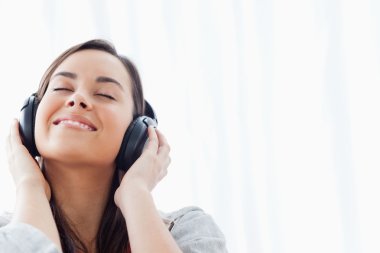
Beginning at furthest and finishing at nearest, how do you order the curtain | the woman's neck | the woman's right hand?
the curtain → the woman's neck → the woman's right hand

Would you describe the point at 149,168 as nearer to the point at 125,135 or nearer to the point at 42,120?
the point at 125,135

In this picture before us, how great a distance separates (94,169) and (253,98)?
1.83 ft

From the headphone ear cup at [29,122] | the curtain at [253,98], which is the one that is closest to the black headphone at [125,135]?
the headphone ear cup at [29,122]

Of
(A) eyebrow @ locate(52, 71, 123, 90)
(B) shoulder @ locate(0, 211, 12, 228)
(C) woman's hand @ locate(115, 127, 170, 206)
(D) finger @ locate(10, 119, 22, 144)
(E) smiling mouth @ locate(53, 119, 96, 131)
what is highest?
(A) eyebrow @ locate(52, 71, 123, 90)

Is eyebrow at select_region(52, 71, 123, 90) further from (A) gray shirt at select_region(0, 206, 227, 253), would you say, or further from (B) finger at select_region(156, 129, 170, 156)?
(A) gray shirt at select_region(0, 206, 227, 253)

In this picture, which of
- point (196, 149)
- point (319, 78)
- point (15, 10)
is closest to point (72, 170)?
point (196, 149)

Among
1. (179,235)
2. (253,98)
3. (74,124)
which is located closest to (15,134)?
(74,124)

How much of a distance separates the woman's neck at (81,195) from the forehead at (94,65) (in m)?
0.22

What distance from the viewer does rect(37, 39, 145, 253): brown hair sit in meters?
1.24

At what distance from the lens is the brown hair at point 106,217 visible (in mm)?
1238

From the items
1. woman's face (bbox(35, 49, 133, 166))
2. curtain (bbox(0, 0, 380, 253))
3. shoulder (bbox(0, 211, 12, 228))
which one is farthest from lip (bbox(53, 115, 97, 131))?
curtain (bbox(0, 0, 380, 253))

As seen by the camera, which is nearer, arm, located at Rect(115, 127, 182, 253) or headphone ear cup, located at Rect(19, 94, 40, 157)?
arm, located at Rect(115, 127, 182, 253)

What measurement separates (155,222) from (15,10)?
0.82 m

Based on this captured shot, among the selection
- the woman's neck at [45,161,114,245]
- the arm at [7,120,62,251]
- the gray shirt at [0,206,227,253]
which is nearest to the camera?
the gray shirt at [0,206,227,253]
